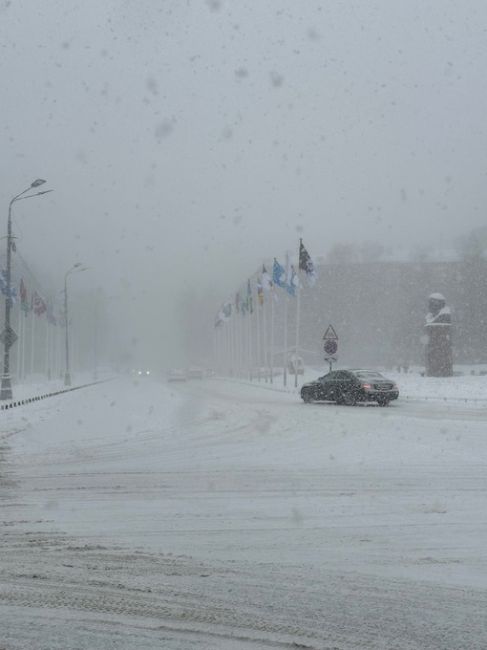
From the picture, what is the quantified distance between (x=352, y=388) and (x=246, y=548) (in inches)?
877

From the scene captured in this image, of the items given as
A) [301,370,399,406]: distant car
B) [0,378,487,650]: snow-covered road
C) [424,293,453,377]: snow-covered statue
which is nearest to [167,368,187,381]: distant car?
[424,293,453,377]: snow-covered statue

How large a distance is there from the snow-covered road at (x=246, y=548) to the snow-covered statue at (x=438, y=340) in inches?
1388

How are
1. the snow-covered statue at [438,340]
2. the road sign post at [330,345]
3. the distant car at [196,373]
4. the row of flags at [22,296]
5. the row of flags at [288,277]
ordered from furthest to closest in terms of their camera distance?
the distant car at [196,373]
the snow-covered statue at [438,340]
the row of flags at [288,277]
the row of flags at [22,296]
the road sign post at [330,345]

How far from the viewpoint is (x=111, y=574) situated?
5531 millimetres

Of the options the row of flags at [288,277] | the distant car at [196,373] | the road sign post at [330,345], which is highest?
the row of flags at [288,277]

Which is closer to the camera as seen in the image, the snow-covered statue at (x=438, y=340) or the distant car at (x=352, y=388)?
the distant car at (x=352, y=388)

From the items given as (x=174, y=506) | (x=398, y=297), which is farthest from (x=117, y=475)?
(x=398, y=297)

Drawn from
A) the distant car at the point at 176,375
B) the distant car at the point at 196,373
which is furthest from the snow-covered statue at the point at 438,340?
the distant car at the point at 196,373

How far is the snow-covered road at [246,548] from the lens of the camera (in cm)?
447

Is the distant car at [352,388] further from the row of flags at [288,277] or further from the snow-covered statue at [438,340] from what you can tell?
the snow-covered statue at [438,340]

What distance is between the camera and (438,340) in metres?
48.6

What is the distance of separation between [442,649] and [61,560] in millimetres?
3067

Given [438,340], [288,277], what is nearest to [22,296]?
[288,277]

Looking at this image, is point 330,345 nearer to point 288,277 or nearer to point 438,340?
point 288,277
